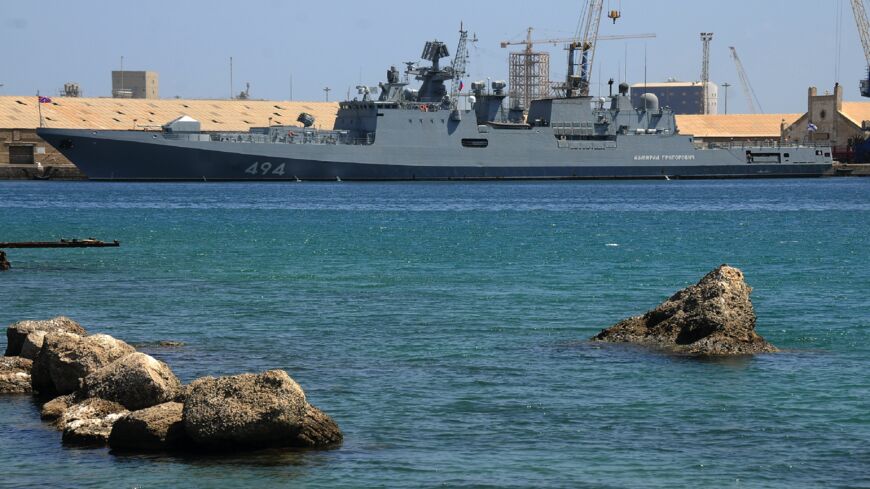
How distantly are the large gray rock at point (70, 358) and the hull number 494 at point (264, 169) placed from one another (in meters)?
58.4

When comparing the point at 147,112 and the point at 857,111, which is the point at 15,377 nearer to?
the point at 147,112

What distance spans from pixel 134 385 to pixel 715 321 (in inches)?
268

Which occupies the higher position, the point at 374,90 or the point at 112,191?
the point at 374,90

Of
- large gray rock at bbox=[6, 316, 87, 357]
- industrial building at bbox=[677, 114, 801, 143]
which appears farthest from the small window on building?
large gray rock at bbox=[6, 316, 87, 357]

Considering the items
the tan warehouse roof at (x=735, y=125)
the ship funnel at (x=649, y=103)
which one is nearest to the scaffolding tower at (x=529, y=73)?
the tan warehouse roof at (x=735, y=125)

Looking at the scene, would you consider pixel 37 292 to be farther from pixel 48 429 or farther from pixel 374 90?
pixel 374 90

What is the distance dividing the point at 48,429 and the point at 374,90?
61748mm

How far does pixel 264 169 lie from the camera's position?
2810 inches

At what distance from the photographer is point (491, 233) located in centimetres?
3947

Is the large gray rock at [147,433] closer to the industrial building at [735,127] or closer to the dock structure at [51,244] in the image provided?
the dock structure at [51,244]

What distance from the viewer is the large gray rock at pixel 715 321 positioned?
48.0ft

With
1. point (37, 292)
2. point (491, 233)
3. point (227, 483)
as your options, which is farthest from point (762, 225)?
point (227, 483)

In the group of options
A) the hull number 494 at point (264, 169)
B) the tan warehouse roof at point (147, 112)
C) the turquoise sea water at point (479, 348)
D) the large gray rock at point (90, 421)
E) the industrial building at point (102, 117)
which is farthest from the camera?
the tan warehouse roof at point (147, 112)

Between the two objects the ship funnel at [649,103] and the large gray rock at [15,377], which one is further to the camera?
the ship funnel at [649,103]
